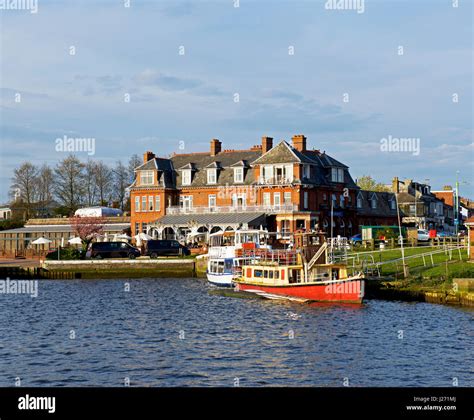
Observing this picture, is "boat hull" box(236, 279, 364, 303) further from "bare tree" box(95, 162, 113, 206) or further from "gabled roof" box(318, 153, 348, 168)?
"bare tree" box(95, 162, 113, 206)

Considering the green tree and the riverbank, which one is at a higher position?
the green tree

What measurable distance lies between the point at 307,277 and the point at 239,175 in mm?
39881

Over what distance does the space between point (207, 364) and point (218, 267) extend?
28867 mm

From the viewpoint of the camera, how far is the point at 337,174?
8619 centimetres

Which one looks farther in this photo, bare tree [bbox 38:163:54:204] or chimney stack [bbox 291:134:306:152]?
bare tree [bbox 38:163:54:204]

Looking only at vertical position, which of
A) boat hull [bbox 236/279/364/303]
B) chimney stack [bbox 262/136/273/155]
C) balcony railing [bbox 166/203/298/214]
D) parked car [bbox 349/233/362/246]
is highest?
chimney stack [bbox 262/136/273/155]

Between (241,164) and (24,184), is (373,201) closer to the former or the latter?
(241,164)

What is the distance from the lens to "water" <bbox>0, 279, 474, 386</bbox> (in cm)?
2602

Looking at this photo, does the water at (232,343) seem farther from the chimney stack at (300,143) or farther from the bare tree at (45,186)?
the bare tree at (45,186)

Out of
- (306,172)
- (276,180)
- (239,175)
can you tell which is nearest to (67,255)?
(239,175)

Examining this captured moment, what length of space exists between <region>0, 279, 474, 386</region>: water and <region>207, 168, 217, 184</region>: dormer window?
128ft

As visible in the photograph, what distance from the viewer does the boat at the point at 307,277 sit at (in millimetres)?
43656

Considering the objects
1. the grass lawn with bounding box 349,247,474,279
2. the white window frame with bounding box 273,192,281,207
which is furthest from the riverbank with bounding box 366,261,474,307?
the white window frame with bounding box 273,192,281,207
